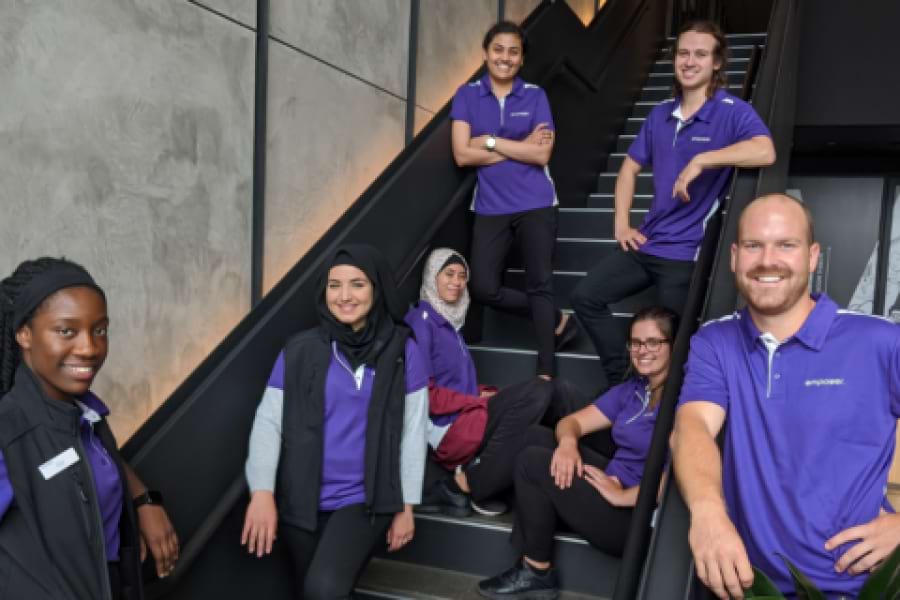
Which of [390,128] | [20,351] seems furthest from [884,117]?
[20,351]

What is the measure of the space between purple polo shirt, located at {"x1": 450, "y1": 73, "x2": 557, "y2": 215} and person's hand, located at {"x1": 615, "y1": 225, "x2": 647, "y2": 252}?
42 centimetres

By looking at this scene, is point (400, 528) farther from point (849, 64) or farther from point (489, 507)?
point (849, 64)

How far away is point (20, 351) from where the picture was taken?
144 cm

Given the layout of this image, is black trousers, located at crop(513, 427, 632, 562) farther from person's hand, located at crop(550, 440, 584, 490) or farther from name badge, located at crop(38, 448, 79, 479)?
name badge, located at crop(38, 448, 79, 479)

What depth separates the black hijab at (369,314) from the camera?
2328 mm

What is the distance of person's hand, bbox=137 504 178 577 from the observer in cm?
168

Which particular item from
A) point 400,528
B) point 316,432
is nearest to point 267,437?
point 316,432

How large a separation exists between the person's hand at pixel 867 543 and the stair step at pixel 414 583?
1.02m

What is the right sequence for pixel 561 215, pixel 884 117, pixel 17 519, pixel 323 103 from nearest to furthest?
pixel 17 519
pixel 323 103
pixel 561 215
pixel 884 117

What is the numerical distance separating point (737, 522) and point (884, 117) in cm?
423

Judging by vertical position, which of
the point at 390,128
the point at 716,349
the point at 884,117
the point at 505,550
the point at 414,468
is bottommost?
the point at 505,550

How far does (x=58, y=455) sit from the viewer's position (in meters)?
1.36

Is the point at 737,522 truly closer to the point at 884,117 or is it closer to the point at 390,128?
the point at 390,128

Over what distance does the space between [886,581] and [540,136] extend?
2.48m
